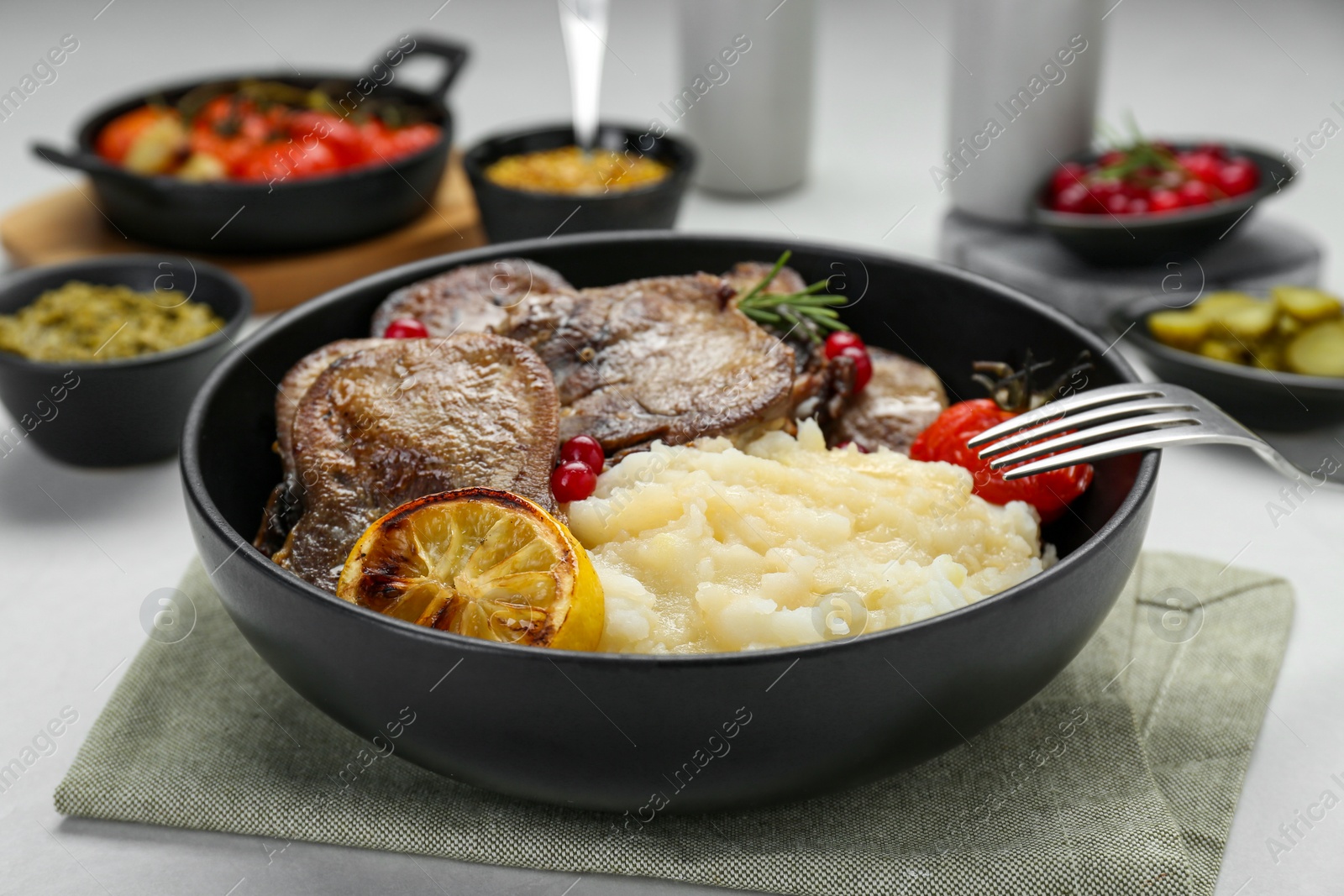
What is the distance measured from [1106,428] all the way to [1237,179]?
9.06 feet

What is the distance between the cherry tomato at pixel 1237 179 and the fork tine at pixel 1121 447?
2605 mm

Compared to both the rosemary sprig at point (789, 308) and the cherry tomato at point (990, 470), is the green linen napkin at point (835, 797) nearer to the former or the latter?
the cherry tomato at point (990, 470)

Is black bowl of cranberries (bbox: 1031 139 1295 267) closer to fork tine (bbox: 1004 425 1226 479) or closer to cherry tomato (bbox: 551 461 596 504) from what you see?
fork tine (bbox: 1004 425 1226 479)

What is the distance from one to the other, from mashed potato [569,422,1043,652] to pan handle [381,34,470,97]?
3.47 metres

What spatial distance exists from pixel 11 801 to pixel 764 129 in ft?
14.5

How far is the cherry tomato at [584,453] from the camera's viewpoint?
2852mm

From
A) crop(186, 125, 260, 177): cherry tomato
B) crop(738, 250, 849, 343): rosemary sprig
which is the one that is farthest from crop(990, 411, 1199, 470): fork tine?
crop(186, 125, 260, 177): cherry tomato

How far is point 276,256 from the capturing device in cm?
511

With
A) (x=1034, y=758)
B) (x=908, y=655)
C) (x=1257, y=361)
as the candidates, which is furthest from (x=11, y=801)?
(x=1257, y=361)

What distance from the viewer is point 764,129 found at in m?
5.93

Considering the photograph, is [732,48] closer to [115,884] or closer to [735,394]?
[735,394]

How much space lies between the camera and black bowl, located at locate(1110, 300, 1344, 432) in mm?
3822

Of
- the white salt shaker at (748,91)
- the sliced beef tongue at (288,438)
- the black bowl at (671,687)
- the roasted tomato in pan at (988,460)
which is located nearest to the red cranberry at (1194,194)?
the white salt shaker at (748,91)

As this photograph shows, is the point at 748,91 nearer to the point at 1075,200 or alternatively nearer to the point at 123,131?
the point at 1075,200
